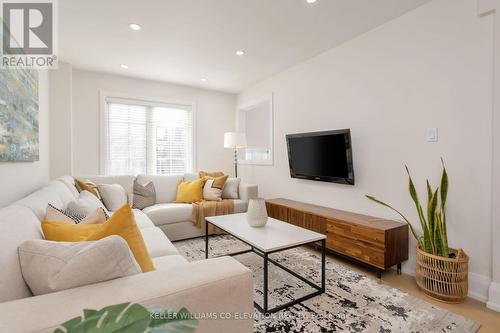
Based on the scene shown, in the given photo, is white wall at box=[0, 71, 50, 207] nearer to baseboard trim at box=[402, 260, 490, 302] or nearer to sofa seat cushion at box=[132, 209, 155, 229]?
sofa seat cushion at box=[132, 209, 155, 229]

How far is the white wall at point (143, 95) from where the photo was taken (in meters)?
3.85

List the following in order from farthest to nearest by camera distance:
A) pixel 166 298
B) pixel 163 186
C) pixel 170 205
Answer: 1. pixel 163 186
2. pixel 170 205
3. pixel 166 298

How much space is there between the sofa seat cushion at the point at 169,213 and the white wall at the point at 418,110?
69.5 inches

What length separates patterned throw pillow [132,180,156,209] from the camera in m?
3.45

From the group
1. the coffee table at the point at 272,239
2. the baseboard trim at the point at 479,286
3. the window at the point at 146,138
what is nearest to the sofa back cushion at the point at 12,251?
the coffee table at the point at 272,239

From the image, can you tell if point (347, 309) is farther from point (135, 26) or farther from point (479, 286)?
point (135, 26)

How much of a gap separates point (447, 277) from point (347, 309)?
0.84 m

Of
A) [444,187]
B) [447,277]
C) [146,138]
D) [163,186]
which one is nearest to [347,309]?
[447,277]

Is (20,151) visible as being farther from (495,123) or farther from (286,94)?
(495,123)

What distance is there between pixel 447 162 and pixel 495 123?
43 centimetres

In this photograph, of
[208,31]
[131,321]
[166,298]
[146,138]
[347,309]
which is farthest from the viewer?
[146,138]

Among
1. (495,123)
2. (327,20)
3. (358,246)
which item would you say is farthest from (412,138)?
(327,20)

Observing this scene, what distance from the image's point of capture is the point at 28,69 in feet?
6.72

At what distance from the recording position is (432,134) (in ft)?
7.14
